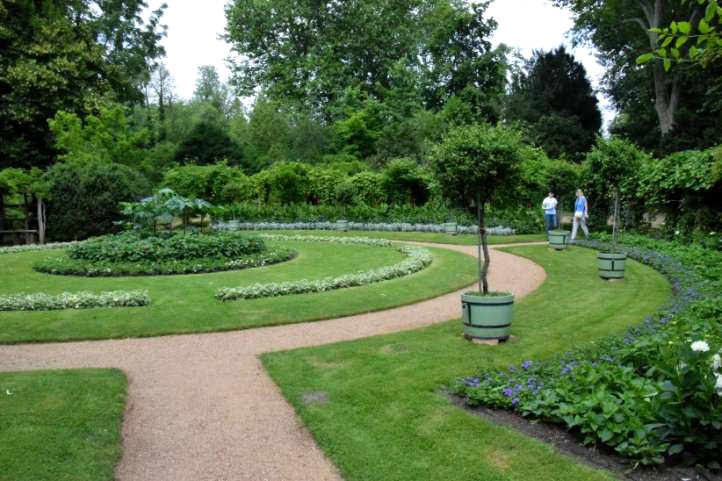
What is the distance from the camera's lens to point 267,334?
8625mm

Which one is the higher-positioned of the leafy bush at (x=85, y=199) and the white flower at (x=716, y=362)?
the leafy bush at (x=85, y=199)

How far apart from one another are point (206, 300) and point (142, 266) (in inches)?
172

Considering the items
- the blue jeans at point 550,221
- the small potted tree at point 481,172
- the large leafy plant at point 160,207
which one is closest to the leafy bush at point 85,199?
the large leafy plant at point 160,207

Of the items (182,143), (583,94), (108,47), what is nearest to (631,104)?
(583,94)

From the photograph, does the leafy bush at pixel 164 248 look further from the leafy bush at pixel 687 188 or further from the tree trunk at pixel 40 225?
the leafy bush at pixel 687 188

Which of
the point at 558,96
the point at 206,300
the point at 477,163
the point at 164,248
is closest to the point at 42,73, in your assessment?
the point at 164,248

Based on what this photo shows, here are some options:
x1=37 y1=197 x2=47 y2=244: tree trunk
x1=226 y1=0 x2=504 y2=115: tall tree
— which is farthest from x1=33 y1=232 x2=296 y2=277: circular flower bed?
x1=226 y1=0 x2=504 y2=115: tall tree

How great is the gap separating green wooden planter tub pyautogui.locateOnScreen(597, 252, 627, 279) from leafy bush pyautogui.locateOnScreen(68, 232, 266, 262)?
9.42 meters

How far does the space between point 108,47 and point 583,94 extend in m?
35.0

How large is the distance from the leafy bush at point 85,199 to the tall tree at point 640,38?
2774 centimetres

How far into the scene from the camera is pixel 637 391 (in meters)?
4.70

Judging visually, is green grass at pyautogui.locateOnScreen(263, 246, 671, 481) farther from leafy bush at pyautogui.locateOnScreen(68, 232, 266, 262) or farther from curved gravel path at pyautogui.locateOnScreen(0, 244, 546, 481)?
leafy bush at pyautogui.locateOnScreen(68, 232, 266, 262)

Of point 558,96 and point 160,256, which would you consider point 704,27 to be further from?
point 558,96

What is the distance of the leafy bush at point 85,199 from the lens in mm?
23469
